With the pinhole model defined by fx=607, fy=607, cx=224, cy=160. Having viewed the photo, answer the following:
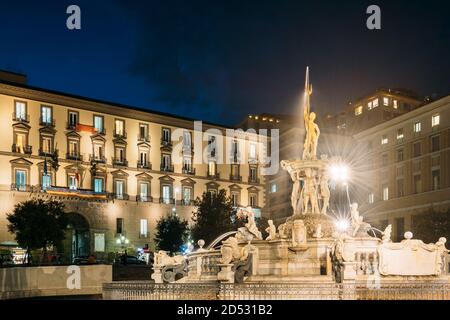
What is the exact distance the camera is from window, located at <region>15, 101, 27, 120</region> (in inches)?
2619

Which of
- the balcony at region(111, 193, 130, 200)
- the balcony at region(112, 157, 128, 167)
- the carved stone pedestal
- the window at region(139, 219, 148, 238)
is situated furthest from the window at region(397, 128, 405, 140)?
the carved stone pedestal

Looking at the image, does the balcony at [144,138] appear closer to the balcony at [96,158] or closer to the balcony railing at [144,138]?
the balcony railing at [144,138]

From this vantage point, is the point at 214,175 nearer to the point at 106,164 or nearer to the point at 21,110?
the point at 106,164

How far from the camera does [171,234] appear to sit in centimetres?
6875

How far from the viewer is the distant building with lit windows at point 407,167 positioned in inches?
2554

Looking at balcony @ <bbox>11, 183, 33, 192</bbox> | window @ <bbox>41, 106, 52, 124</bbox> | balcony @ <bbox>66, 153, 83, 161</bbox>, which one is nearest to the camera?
balcony @ <bbox>11, 183, 33, 192</bbox>

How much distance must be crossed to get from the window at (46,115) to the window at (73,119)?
2.46 metres

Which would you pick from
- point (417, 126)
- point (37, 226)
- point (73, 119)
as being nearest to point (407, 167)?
point (417, 126)

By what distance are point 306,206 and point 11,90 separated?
4876cm

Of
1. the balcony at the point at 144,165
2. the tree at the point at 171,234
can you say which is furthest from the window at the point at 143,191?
the tree at the point at 171,234

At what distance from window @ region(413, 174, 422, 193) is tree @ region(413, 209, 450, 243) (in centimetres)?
1165

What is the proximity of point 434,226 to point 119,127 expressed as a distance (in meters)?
39.4

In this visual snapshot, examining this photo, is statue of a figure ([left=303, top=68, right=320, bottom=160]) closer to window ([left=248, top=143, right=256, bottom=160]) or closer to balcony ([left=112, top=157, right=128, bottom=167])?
balcony ([left=112, top=157, right=128, bottom=167])
